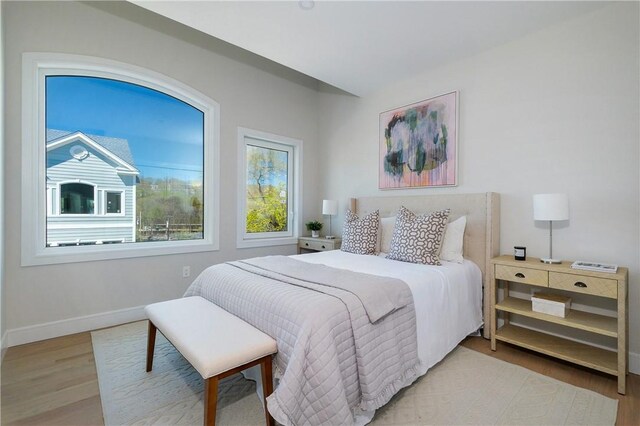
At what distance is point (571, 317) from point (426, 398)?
4.11ft

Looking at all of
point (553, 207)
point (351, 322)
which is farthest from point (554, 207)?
point (351, 322)

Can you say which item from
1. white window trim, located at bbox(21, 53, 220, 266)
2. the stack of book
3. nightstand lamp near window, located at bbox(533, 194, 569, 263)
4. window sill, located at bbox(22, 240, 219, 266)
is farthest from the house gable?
the stack of book

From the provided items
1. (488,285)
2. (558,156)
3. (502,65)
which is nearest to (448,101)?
(502,65)

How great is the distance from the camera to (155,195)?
316 cm

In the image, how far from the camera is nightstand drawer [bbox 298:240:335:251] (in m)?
3.72

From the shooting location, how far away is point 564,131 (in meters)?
2.32

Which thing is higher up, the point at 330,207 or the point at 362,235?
→ the point at 330,207

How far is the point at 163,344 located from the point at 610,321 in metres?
3.33

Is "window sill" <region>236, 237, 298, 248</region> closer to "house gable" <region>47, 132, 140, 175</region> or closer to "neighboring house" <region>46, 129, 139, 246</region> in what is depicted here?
"neighboring house" <region>46, 129, 139, 246</region>

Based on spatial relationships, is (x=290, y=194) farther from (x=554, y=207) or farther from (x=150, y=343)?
(x=554, y=207)

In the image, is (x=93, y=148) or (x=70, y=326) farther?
(x=93, y=148)

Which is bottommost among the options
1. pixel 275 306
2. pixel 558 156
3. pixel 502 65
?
pixel 275 306

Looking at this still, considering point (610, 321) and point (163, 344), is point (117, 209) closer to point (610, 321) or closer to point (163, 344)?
point (163, 344)

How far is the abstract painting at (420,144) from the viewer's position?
2.95 metres
